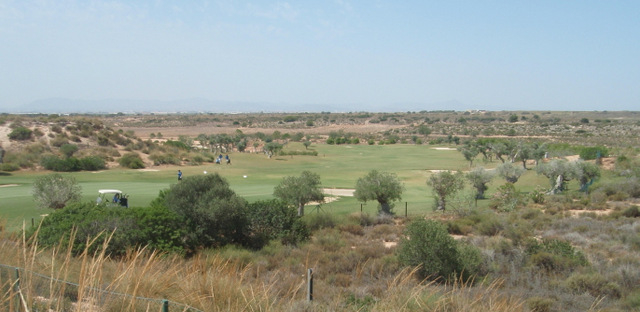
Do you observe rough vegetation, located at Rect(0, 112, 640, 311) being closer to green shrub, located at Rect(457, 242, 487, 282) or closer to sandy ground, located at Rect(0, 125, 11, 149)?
green shrub, located at Rect(457, 242, 487, 282)

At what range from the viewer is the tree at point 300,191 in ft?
85.0

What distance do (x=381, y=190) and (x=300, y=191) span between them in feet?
14.4

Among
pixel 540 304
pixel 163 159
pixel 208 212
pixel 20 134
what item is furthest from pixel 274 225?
pixel 20 134

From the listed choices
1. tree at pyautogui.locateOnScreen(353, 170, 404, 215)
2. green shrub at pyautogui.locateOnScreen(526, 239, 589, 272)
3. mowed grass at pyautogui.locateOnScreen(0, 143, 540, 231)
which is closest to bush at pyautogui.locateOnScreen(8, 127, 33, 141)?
mowed grass at pyautogui.locateOnScreen(0, 143, 540, 231)

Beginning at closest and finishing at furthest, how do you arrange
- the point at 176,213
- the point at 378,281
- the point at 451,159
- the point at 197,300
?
1. the point at 197,300
2. the point at 378,281
3. the point at 176,213
4. the point at 451,159

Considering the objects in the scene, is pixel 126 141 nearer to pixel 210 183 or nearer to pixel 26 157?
pixel 26 157

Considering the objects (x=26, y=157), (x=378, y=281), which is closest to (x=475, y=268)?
(x=378, y=281)

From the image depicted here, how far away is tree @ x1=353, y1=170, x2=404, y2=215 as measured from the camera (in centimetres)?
2692

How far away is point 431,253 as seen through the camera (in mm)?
14203

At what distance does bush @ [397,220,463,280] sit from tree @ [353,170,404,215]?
11.7 m

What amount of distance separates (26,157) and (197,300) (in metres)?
52.4

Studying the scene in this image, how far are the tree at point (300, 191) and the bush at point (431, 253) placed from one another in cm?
1132

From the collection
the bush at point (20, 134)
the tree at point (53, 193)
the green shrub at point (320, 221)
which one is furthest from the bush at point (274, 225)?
the bush at point (20, 134)

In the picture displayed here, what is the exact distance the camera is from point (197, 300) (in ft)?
19.7
